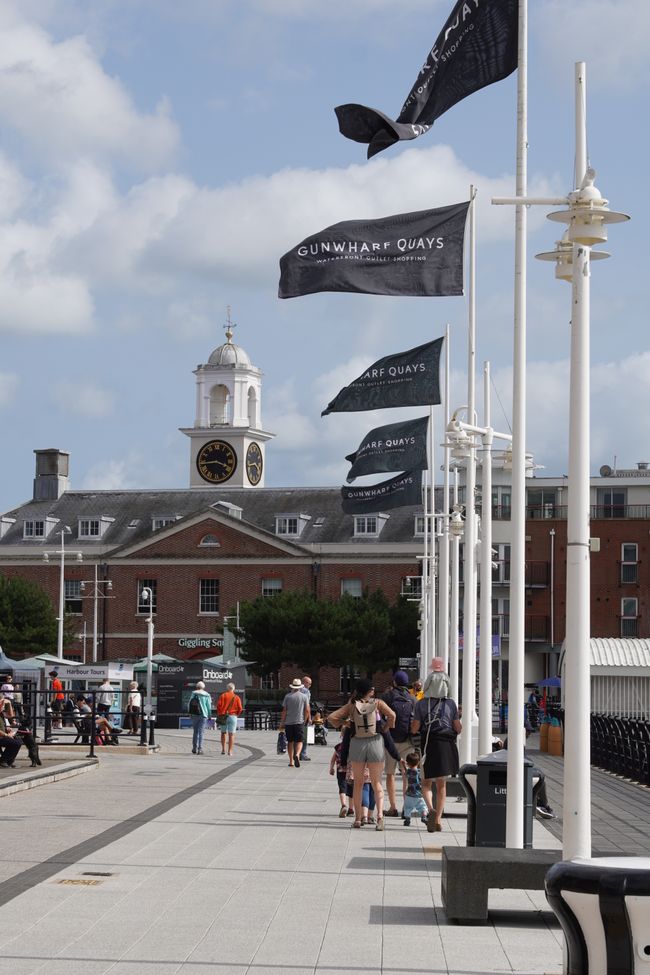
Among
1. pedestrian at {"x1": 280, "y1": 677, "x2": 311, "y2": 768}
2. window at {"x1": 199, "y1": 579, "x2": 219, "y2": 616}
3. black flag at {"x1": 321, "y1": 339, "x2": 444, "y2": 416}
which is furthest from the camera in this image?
window at {"x1": 199, "y1": 579, "x2": 219, "y2": 616}

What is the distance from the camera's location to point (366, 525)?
90938 mm

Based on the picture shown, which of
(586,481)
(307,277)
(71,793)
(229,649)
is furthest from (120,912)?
(229,649)

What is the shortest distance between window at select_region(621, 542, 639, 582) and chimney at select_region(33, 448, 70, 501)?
37.1m

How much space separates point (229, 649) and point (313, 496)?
13.7 meters

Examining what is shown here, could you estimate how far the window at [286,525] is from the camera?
94.0 metres

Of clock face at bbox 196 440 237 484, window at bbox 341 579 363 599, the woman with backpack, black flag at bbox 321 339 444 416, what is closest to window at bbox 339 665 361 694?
window at bbox 341 579 363 599

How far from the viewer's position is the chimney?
337 ft

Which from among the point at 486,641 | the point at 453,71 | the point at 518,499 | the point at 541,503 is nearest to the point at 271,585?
the point at 541,503

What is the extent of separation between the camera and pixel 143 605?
91750mm

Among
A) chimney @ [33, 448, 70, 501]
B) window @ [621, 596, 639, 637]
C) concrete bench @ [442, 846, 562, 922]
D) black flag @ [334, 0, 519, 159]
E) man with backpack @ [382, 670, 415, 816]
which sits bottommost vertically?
concrete bench @ [442, 846, 562, 922]

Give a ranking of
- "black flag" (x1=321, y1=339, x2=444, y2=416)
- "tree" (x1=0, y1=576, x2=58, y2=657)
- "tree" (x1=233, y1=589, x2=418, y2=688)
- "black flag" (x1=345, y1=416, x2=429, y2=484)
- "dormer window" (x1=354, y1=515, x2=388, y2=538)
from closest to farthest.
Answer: "black flag" (x1=321, y1=339, x2=444, y2=416) → "black flag" (x1=345, y1=416, x2=429, y2=484) → "tree" (x1=233, y1=589, x2=418, y2=688) → "tree" (x1=0, y1=576, x2=58, y2=657) → "dormer window" (x1=354, y1=515, x2=388, y2=538)

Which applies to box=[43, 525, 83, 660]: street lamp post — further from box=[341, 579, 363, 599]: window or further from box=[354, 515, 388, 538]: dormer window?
box=[354, 515, 388, 538]: dormer window

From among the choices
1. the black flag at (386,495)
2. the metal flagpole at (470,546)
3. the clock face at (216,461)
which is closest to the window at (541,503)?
the clock face at (216,461)

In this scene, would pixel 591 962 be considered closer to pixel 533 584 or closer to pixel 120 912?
pixel 120 912
